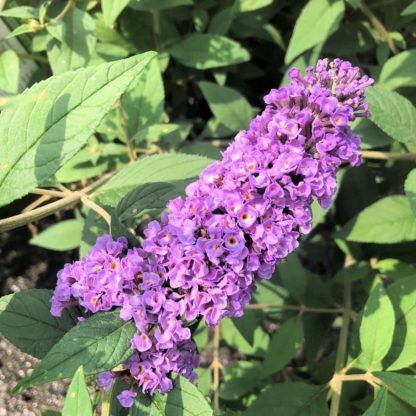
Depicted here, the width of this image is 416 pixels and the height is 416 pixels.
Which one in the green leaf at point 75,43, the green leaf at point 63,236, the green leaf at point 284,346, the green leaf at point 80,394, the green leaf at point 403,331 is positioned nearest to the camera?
the green leaf at point 80,394

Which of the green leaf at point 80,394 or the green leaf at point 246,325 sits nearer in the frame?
the green leaf at point 80,394

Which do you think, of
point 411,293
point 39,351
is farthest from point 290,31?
point 39,351

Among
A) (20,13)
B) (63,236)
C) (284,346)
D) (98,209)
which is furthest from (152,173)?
(63,236)

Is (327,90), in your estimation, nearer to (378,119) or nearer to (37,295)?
(378,119)

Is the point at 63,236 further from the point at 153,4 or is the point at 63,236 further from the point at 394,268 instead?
the point at 394,268

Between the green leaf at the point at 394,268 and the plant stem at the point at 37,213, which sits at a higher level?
the plant stem at the point at 37,213

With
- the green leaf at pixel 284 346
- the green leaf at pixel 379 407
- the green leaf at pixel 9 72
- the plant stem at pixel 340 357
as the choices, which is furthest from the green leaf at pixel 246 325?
the green leaf at pixel 9 72

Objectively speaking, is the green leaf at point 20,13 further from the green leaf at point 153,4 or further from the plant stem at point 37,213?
the plant stem at point 37,213
